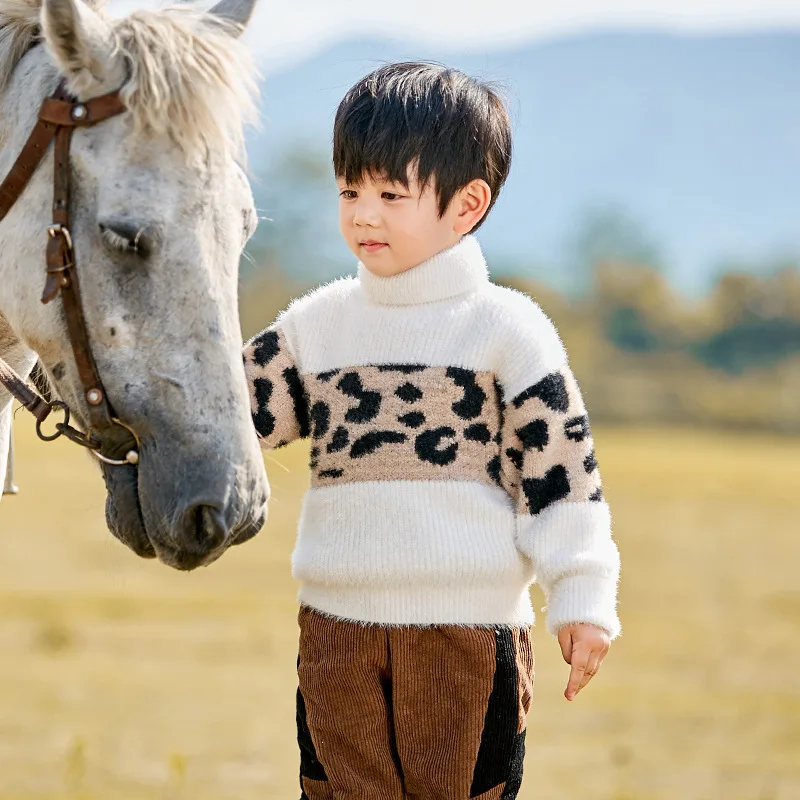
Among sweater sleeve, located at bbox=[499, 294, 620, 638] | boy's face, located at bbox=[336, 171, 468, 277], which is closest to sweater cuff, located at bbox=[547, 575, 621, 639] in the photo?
sweater sleeve, located at bbox=[499, 294, 620, 638]

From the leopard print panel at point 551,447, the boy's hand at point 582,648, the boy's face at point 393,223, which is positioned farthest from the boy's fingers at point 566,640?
the boy's face at point 393,223

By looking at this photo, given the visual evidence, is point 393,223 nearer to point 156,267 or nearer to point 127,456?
point 156,267

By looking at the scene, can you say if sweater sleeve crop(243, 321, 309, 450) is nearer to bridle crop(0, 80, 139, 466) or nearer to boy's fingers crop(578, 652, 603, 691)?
bridle crop(0, 80, 139, 466)

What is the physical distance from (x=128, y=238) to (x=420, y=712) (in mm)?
1022

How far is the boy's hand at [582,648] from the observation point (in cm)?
211

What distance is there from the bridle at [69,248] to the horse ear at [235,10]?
0.42 metres

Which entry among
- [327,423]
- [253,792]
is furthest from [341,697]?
[253,792]

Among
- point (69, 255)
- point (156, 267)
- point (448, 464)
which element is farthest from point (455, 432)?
point (69, 255)

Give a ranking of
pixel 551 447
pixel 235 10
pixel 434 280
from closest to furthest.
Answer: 1. pixel 551 447
2. pixel 434 280
3. pixel 235 10

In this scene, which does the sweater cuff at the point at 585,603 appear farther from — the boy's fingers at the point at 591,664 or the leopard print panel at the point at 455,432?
the leopard print panel at the point at 455,432

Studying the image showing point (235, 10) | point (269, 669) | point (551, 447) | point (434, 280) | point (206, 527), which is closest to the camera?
point (206, 527)

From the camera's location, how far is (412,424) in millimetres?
2195

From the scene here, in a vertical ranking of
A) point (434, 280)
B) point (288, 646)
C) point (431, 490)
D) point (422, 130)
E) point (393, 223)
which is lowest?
point (288, 646)

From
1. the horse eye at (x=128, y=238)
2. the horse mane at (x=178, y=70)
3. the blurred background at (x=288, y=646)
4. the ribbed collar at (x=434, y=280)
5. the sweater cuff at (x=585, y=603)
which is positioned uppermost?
the horse mane at (x=178, y=70)
